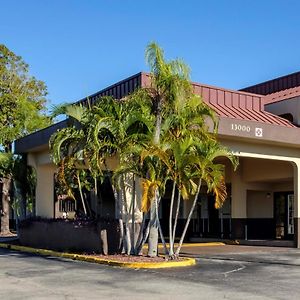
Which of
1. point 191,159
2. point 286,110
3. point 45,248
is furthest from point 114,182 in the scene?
point 286,110

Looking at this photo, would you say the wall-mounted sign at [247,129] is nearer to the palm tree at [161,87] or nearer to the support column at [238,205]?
the palm tree at [161,87]

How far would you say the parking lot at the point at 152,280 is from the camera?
35.0 feet

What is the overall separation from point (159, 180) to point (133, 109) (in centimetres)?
223

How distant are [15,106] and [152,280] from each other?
2246 centimetres

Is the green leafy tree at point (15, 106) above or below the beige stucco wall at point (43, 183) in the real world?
above

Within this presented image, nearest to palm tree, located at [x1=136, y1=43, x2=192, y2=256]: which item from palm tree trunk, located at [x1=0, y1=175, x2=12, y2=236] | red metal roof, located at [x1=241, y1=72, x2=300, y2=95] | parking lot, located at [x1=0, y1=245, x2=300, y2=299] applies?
parking lot, located at [x1=0, y1=245, x2=300, y2=299]

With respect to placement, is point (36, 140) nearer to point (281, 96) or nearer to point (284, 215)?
point (281, 96)

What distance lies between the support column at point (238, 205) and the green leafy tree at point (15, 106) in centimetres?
1048

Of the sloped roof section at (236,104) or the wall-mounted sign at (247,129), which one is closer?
the wall-mounted sign at (247,129)

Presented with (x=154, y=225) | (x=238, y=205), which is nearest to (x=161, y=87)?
(x=154, y=225)

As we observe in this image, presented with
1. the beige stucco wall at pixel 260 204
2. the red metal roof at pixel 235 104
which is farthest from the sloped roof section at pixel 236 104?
the beige stucco wall at pixel 260 204

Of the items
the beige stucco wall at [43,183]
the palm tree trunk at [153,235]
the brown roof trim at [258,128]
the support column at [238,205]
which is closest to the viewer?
the palm tree trunk at [153,235]

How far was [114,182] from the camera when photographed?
16.8 m

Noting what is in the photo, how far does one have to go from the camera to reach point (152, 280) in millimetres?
12602
